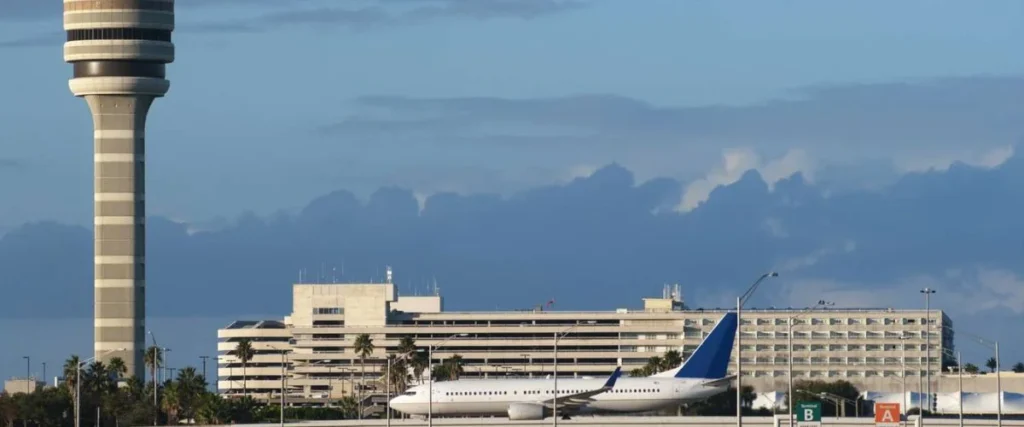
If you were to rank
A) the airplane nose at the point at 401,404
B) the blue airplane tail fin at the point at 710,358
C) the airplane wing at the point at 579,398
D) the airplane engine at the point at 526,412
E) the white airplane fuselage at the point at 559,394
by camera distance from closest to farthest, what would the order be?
the airplane engine at the point at 526,412
the airplane wing at the point at 579,398
the white airplane fuselage at the point at 559,394
the blue airplane tail fin at the point at 710,358
the airplane nose at the point at 401,404

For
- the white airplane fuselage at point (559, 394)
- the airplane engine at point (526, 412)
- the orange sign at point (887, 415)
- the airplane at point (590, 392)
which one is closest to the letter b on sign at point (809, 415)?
the orange sign at point (887, 415)

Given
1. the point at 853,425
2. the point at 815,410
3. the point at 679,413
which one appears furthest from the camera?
the point at 679,413

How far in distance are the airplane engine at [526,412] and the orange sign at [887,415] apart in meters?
43.5

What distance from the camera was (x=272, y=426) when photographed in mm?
159500

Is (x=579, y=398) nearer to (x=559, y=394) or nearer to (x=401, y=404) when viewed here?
(x=559, y=394)

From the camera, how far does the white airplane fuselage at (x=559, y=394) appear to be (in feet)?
561

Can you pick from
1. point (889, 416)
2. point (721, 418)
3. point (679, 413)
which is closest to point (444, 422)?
point (721, 418)

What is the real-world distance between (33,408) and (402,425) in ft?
166

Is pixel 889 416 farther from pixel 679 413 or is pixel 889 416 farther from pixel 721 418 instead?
pixel 679 413

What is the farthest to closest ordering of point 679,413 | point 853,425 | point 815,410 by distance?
point 679,413 → point 853,425 → point 815,410

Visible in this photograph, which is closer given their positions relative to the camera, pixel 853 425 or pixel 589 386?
pixel 853 425

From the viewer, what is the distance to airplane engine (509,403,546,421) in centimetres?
16675

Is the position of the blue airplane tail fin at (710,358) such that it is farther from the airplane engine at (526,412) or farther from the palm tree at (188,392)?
the palm tree at (188,392)

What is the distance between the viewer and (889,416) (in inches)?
4985
